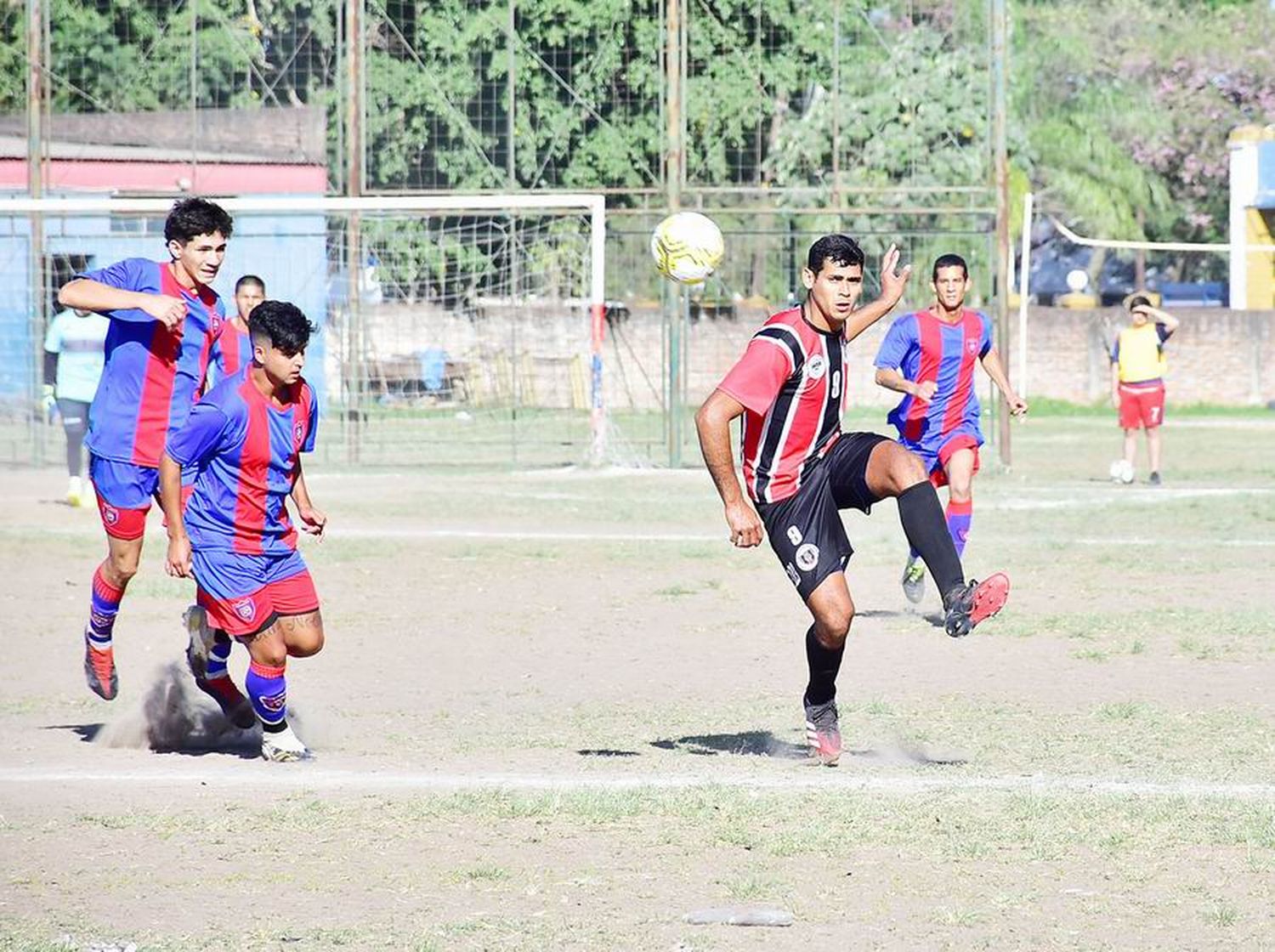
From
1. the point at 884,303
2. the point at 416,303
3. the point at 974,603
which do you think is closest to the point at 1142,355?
the point at 416,303

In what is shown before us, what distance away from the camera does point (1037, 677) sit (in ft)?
31.8

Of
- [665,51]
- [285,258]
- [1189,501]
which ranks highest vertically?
[665,51]

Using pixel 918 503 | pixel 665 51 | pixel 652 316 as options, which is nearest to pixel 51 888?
pixel 918 503

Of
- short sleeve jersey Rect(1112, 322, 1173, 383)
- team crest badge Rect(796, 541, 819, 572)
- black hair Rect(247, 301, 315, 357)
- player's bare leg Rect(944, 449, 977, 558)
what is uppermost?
black hair Rect(247, 301, 315, 357)

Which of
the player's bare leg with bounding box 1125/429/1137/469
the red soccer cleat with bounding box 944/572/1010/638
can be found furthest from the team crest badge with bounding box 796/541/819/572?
the player's bare leg with bounding box 1125/429/1137/469

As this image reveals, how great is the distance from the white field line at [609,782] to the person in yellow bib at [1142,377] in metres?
14.8

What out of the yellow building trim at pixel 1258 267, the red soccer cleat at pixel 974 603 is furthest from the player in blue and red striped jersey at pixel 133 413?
the yellow building trim at pixel 1258 267

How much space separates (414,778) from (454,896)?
1.70 metres

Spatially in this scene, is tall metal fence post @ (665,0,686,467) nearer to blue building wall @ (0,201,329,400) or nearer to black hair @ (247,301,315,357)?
blue building wall @ (0,201,329,400)

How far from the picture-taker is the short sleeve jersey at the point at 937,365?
12.1m

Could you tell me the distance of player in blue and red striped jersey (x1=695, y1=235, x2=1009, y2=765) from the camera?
23.9 ft

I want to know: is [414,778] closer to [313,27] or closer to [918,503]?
[918,503]

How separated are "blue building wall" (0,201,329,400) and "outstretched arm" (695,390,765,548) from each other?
19.5m

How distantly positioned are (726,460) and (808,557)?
536mm
